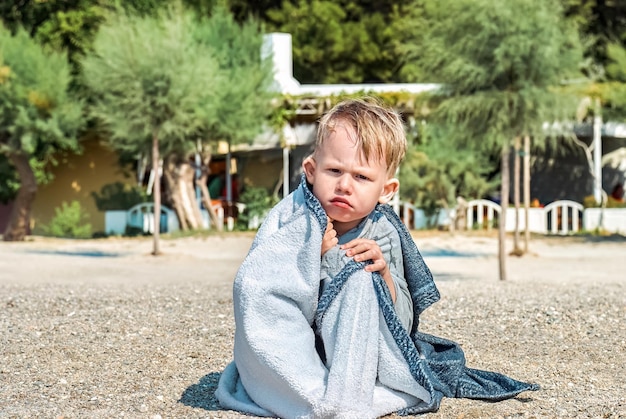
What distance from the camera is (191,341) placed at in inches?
301

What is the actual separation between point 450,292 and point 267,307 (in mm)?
6994

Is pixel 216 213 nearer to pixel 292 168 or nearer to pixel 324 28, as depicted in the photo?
pixel 292 168

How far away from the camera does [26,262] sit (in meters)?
18.6

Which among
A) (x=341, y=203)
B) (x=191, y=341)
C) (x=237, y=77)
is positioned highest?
(x=237, y=77)

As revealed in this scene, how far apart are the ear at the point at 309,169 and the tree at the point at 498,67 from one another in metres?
10.3

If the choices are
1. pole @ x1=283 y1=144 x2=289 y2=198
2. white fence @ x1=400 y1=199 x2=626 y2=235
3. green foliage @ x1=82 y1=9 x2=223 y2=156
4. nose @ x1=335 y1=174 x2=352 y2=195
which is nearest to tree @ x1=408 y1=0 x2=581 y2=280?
green foliage @ x1=82 y1=9 x2=223 y2=156

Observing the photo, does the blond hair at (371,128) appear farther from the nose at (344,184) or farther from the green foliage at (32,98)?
the green foliage at (32,98)

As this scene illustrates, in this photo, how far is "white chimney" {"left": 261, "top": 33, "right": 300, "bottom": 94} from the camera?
2811cm

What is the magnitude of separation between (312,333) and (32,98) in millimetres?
21152

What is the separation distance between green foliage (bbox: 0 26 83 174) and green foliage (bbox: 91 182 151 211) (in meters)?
3.13

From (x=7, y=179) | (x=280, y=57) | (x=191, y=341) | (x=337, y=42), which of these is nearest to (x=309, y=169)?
(x=191, y=341)

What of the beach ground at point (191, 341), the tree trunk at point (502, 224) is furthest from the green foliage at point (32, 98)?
the tree trunk at point (502, 224)

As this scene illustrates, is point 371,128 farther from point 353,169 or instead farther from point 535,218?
point 535,218

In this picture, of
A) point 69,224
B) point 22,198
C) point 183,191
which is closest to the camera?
point 183,191
